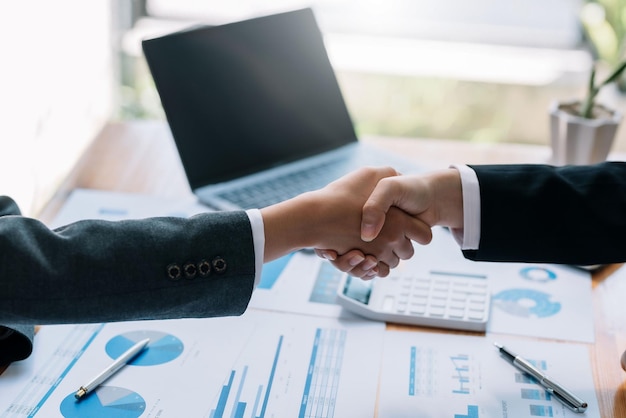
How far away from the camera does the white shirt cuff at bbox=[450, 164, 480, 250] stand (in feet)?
3.38

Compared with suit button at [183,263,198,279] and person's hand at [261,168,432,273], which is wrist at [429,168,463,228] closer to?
person's hand at [261,168,432,273]

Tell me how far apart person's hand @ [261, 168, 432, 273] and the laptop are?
24cm

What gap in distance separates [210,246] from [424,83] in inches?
72.3

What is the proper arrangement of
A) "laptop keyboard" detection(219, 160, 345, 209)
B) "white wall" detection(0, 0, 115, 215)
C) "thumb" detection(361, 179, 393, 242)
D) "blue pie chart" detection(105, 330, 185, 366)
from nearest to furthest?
"blue pie chart" detection(105, 330, 185, 366)
"thumb" detection(361, 179, 393, 242)
"white wall" detection(0, 0, 115, 215)
"laptop keyboard" detection(219, 160, 345, 209)

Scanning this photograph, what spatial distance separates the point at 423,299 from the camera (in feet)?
3.52

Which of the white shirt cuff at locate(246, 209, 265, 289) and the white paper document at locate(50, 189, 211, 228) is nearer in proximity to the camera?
the white shirt cuff at locate(246, 209, 265, 289)

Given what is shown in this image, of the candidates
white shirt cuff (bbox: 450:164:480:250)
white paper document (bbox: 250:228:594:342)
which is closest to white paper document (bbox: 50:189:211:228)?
white paper document (bbox: 250:228:594:342)

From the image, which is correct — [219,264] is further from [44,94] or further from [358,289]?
[44,94]

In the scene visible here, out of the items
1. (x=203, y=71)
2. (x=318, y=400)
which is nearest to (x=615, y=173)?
(x=318, y=400)

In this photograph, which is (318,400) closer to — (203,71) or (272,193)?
(272,193)

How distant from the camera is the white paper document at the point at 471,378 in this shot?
0.89m

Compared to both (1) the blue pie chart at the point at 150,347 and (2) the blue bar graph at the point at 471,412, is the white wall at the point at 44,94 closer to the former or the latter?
(1) the blue pie chart at the point at 150,347

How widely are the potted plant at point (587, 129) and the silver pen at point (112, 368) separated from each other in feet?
2.81

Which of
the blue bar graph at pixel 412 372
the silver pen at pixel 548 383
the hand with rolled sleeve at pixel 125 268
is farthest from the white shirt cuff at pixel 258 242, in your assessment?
the silver pen at pixel 548 383
